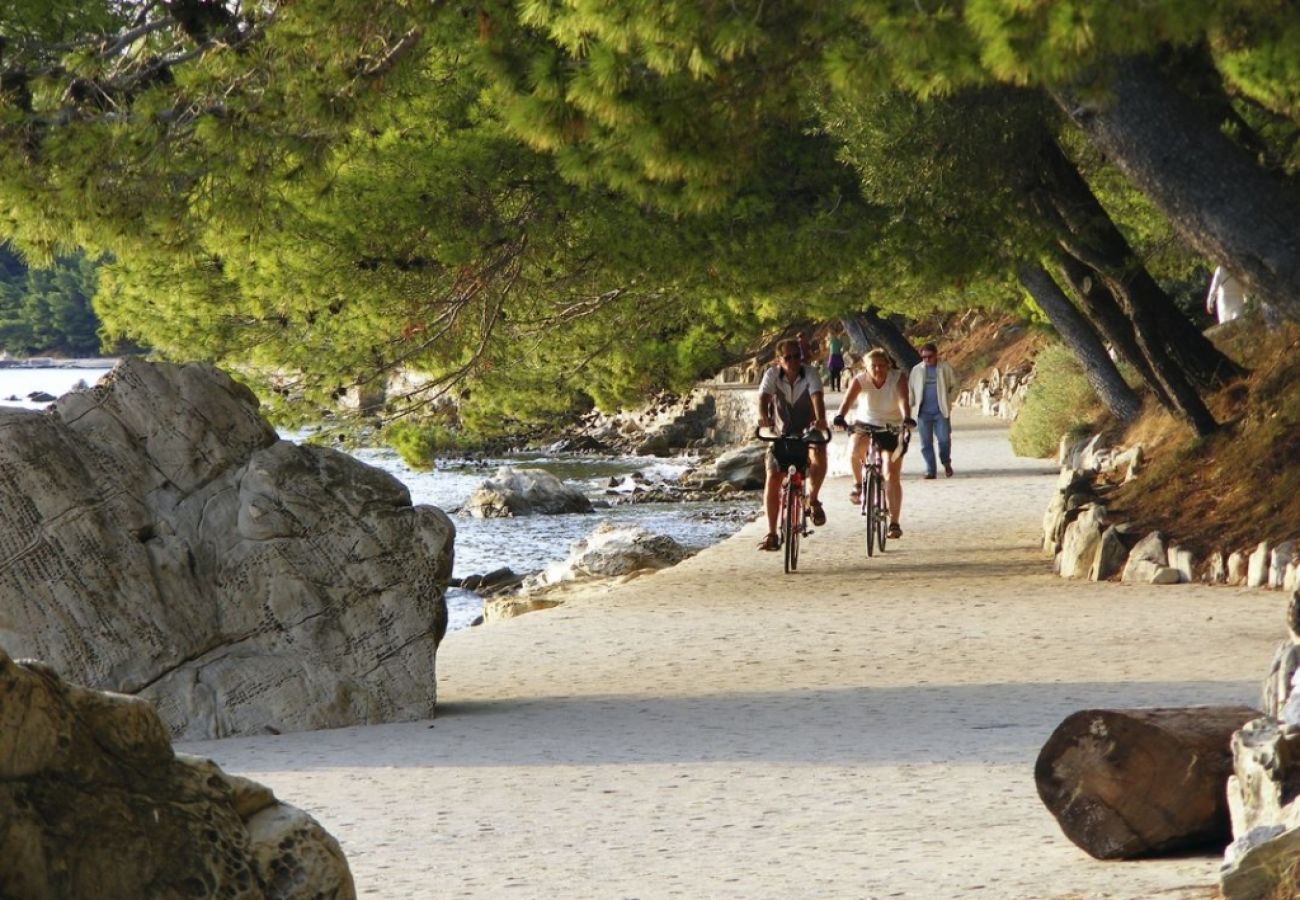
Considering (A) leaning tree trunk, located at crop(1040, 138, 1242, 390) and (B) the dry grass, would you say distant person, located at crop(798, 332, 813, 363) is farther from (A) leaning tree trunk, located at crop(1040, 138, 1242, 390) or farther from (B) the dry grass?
(B) the dry grass

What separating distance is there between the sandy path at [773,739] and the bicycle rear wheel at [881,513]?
84cm

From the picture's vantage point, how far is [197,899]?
12.3ft

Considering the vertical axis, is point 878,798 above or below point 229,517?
below

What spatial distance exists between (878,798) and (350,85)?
5117 mm

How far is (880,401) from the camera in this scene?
52.7 ft

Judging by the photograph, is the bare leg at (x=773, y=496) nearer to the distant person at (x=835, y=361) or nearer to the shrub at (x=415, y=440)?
the shrub at (x=415, y=440)

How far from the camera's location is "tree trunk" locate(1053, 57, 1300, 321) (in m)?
9.05

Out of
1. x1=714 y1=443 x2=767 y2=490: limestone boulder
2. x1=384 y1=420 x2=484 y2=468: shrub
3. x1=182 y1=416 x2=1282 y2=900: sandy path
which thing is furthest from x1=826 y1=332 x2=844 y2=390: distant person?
x1=182 y1=416 x2=1282 y2=900: sandy path

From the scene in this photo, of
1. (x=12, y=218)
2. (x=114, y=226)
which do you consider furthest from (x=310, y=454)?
(x=12, y=218)

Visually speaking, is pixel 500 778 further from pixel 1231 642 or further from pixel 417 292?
pixel 417 292

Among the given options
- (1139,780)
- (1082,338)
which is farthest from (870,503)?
(1139,780)

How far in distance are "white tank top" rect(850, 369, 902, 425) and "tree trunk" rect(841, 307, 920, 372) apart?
54.5 feet

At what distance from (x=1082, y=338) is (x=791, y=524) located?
6.96m

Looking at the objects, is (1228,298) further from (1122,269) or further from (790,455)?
(790,455)
